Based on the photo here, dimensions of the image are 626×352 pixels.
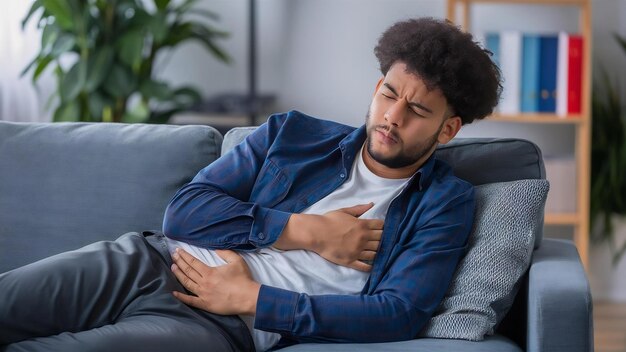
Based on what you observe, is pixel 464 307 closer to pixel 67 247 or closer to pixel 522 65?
pixel 67 247

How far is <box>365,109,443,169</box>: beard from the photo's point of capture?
6.25 feet

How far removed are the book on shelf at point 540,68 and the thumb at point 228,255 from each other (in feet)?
6.35

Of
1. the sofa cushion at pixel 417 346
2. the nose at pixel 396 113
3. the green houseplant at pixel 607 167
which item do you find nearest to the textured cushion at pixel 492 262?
the sofa cushion at pixel 417 346

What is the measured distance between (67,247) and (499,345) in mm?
986

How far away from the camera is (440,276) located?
1794mm

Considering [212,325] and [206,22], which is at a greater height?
[206,22]

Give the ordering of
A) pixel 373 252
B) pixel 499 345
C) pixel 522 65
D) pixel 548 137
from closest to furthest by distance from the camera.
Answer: pixel 499 345, pixel 373 252, pixel 522 65, pixel 548 137

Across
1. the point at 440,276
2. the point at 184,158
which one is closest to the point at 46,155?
the point at 184,158

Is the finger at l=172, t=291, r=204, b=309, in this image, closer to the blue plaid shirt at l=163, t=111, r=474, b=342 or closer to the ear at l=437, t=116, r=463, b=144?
the blue plaid shirt at l=163, t=111, r=474, b=342

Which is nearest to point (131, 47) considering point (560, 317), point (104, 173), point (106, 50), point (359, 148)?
point (106, 50)

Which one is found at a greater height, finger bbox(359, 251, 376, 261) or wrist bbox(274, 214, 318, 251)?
wrist bbox(274, 214, 318, 251)

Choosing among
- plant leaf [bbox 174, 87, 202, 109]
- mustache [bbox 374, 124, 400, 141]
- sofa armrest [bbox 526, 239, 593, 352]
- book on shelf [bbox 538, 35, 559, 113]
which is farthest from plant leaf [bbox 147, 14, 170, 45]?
sofa armrest [bbox 526, 239, 593, 352]

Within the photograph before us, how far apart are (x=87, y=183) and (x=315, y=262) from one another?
0.61 metres

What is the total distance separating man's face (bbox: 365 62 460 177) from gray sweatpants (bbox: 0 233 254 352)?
0.45 metres
